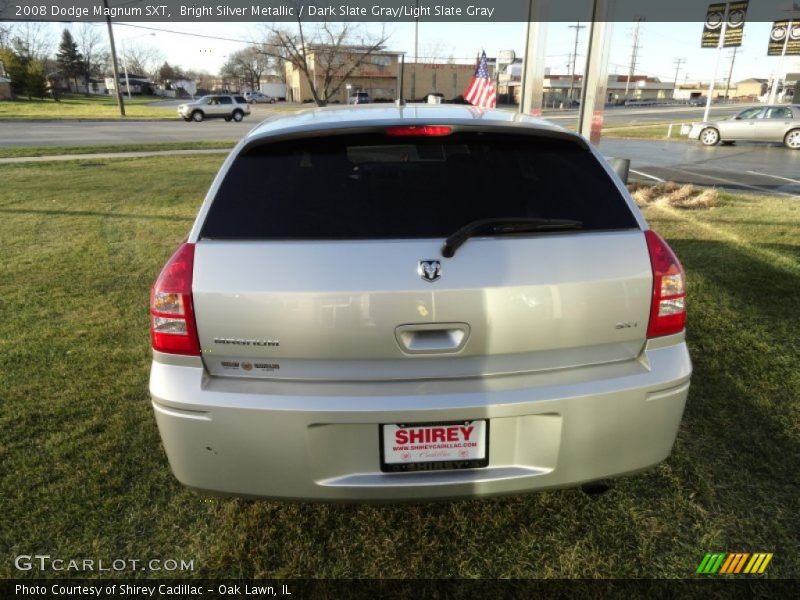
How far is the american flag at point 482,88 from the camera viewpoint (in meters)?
11.2

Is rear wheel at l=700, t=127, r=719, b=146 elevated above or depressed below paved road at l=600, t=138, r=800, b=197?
above

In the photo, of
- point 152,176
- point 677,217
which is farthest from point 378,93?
point 677,217

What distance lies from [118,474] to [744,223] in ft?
26.9

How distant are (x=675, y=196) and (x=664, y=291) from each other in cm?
827

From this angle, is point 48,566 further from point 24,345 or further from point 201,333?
point 24,345

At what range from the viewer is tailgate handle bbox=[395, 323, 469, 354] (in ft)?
6.14

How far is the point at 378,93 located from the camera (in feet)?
267

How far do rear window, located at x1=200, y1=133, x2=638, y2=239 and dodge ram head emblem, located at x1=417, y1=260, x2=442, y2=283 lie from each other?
0.42 ft

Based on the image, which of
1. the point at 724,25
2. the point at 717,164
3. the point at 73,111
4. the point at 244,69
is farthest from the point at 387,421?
the point at 244,69

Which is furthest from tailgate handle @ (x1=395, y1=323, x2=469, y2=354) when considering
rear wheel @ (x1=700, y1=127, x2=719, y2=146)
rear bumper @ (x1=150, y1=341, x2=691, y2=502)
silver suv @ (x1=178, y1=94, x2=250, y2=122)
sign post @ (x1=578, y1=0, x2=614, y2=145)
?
silver suv @ (x1=178, y1=94, x2=250, y2=122)

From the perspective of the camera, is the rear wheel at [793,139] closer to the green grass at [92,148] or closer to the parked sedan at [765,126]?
the parked sedan at [765,126]

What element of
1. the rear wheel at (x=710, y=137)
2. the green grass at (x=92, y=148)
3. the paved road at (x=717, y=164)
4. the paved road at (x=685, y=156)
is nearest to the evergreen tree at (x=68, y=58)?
the paved road at (x=685, y=156)

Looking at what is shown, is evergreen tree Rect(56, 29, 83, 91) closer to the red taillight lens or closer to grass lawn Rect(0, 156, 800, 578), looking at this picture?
grass lawn Rect(0, 156, 800, 578)

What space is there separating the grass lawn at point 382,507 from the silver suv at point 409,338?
18.4 inches
